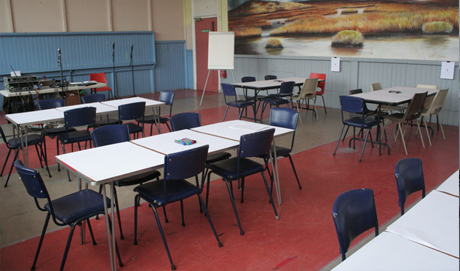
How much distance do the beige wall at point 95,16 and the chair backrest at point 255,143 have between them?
329 inches

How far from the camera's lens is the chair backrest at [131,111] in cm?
520

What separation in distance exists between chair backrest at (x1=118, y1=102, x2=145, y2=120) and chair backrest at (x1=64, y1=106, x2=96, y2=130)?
388 millimetres

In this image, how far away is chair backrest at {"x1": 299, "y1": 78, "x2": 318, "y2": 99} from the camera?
7.66 m

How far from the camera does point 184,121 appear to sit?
4.43 metres

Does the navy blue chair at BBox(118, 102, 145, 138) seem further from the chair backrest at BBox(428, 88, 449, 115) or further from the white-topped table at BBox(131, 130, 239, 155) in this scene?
the chair backrest at BBox(428, 88, 449, 115)

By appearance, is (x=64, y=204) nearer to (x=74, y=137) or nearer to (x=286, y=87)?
(x=74, y=137)

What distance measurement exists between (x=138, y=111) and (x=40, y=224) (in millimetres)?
2272

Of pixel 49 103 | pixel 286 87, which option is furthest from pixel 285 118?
pixel 49 103

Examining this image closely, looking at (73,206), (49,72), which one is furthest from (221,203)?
(49,72)

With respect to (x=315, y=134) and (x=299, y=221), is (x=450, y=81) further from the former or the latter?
(x=299, y=221)

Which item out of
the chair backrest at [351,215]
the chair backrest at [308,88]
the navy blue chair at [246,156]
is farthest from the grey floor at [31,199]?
the chair backrest at [351,215]

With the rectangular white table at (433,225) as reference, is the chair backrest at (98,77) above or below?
above

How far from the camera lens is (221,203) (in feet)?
13.0

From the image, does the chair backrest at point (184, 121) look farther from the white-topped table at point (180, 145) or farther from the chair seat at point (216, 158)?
the chair seat at point (216, 158)
